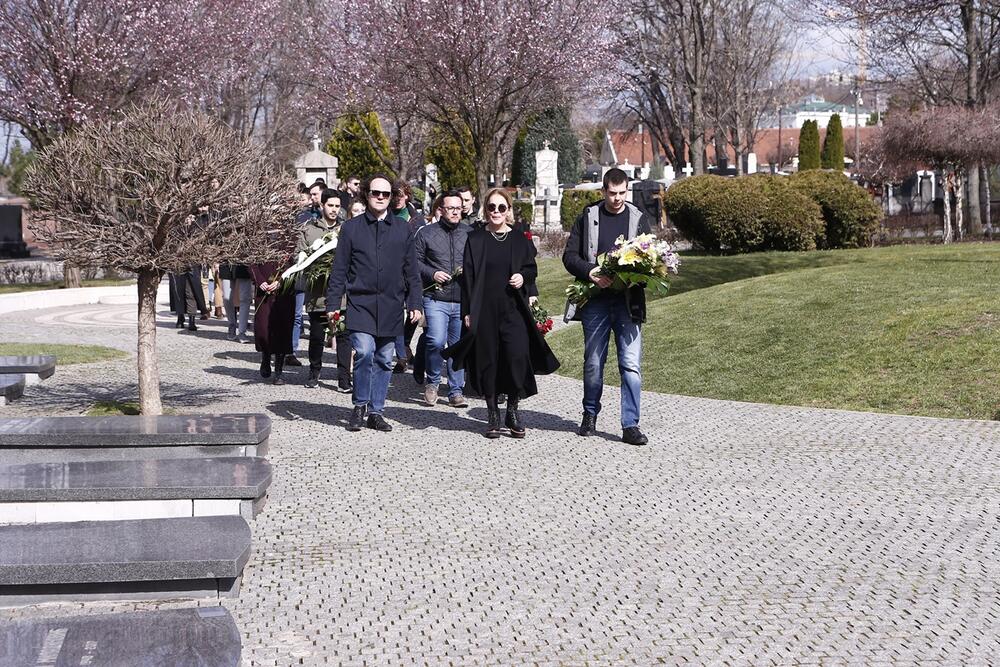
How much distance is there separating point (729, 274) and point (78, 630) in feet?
60.9

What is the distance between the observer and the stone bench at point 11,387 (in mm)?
11273

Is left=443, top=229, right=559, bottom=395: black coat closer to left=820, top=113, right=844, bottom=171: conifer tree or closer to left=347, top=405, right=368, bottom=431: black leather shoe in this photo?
left=347, top=405, right=368, bottom=431: black leather shoe

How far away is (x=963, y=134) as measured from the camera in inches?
1187

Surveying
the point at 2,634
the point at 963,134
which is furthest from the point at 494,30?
the point at 2,634

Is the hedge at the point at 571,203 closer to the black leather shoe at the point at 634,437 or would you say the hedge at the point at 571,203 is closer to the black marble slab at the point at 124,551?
the black leather shoe at the point at 634,437

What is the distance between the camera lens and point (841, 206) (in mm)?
25953

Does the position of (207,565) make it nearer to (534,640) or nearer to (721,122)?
(534,640)

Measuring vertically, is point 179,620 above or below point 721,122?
below

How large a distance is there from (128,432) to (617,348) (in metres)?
3.37

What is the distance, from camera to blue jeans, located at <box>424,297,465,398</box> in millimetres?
11578

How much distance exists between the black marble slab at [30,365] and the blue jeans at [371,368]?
3.98m

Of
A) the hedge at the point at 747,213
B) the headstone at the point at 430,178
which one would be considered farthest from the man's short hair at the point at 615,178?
the headstone at the point at 430,178

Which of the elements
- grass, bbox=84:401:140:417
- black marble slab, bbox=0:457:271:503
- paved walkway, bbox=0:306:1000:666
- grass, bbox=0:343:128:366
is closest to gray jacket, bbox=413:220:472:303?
paved walkway, bbox=0:306:1000:666

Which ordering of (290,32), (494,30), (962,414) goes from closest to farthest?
(962,414) → (494,30) → (290,32)
